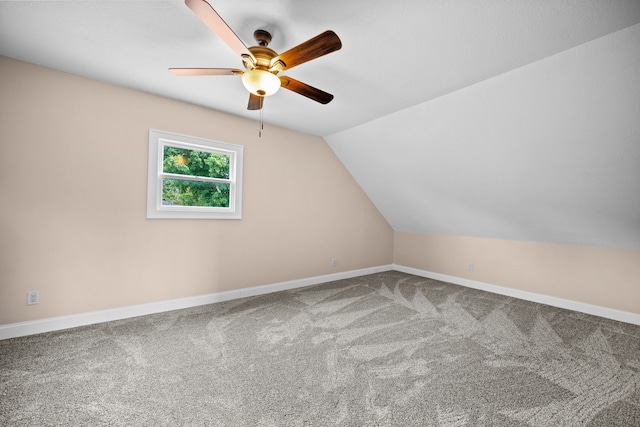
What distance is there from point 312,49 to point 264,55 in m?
0.41

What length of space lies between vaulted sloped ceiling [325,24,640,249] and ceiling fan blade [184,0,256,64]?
Result: 2.11 meters

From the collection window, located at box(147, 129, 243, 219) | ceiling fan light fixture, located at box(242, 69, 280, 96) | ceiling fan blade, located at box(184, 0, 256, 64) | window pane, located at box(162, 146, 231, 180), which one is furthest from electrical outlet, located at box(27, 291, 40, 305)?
ceiling fan blade, located at box(184, 0, 256, 64)

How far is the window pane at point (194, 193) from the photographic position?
3.45 m

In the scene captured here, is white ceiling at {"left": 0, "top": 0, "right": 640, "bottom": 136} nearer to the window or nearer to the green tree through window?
the window

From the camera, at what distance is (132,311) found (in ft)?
10.3

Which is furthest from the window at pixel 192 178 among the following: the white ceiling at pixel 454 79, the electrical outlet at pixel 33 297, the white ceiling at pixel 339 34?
the electrical outlet at pixel 33 297

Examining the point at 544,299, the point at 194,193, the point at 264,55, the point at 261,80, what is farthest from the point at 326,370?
the point at 544,299

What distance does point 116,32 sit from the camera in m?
2.12

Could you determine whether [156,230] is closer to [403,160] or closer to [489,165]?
[403,160]

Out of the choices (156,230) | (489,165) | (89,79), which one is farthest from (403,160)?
(89,79)

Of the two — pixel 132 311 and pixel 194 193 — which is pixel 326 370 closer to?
pixel 132 311

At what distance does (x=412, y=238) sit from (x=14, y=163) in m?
5.56

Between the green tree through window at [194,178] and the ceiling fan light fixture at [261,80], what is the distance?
190cm

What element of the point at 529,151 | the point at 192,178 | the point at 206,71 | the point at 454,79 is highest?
the point at 454,79
